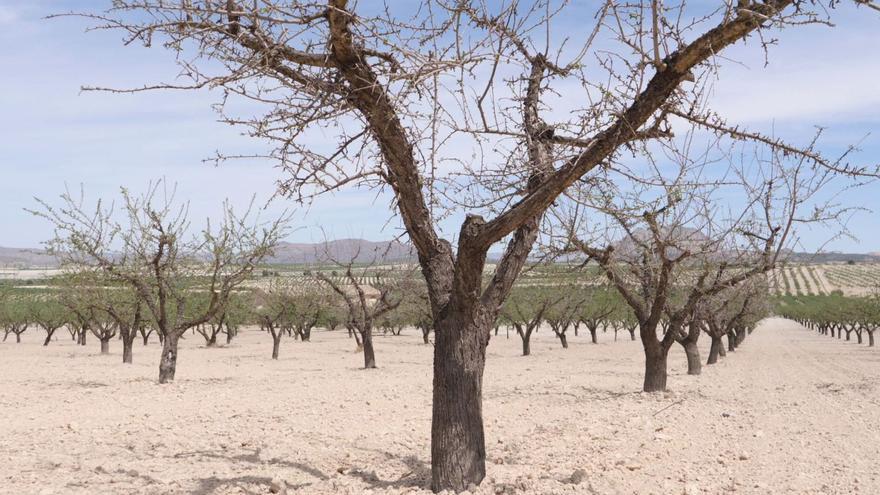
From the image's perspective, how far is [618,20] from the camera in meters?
4.24

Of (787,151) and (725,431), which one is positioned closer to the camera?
(787,151)

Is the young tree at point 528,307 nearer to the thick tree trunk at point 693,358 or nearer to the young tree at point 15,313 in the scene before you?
the thick tree trunk at point 693,358

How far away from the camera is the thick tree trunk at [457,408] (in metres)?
5.61

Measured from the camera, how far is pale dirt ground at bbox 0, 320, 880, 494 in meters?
6.05

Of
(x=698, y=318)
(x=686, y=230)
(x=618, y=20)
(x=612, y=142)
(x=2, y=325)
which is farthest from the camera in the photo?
(x=2, y=325)

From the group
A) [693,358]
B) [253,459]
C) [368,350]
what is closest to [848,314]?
[693,358]

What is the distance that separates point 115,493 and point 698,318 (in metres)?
13.2

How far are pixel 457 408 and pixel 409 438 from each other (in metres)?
2.84

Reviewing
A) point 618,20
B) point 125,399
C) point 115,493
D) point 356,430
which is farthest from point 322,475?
point 125,399

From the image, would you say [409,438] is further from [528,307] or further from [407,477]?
[528,307]

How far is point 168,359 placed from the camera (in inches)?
628

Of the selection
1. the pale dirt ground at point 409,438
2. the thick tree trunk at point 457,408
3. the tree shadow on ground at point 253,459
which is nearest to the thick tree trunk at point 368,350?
the pale dirt ground at point 409,438

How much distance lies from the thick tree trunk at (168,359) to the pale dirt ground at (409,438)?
1.75ft

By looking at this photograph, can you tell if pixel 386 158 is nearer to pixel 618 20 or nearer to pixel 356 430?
pixel 618 20
